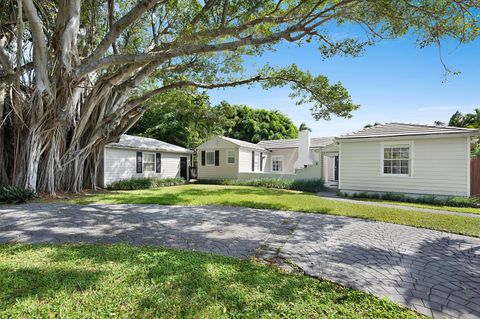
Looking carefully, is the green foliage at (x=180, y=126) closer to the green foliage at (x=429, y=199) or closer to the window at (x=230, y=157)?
the window at (x=230, y=157)

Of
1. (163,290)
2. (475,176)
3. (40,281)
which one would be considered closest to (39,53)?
(40,281)

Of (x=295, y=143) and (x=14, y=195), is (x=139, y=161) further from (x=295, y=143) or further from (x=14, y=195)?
(x=295, y=143)

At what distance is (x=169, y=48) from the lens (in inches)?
330

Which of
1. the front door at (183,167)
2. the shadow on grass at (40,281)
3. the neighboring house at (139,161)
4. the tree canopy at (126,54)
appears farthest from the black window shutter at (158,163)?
the shadow on grass at (40,281)

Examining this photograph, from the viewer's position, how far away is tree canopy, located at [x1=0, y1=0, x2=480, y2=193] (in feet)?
24.8

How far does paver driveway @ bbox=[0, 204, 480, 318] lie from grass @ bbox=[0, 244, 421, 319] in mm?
506

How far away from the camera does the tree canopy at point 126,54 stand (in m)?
7.57

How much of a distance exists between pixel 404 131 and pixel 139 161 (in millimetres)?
15415

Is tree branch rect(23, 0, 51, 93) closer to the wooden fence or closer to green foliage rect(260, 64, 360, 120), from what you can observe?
green foliage rect(260, 64, 360, 120)

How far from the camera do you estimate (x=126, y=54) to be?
805 cm

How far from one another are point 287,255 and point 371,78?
10.4 meters

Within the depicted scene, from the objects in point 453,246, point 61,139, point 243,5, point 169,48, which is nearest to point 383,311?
point 453,246

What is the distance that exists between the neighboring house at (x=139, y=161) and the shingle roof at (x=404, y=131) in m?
12.4

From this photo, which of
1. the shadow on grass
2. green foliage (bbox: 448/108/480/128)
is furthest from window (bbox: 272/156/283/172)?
the shadow on grass
